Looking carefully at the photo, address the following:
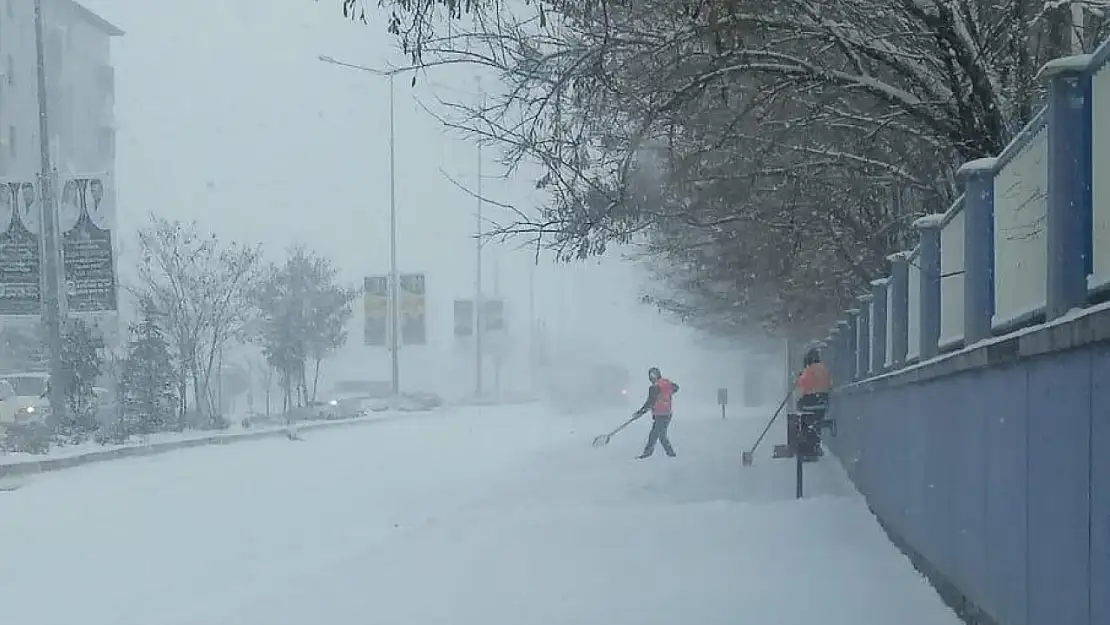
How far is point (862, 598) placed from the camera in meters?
8.54

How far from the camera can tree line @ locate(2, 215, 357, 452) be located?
96.4ft

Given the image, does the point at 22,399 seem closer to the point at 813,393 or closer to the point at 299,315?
the point at 299,315

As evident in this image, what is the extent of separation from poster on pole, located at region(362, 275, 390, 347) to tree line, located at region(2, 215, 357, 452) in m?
3.10

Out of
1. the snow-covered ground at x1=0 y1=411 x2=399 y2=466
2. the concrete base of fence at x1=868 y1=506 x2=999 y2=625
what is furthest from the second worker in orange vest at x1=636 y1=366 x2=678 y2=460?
the concrete base of fence at x1=868 y1=506 x2=999 y2=625

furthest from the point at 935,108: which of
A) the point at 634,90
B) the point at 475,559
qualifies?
the point at 475,559

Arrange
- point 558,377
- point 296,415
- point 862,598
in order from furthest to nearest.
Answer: point 558,377 < point 296,415 < point 862,598

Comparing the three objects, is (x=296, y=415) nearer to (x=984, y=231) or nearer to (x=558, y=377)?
(x=558, y=377)

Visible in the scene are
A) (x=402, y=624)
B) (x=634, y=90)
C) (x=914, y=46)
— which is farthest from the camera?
(x=914, y=46)

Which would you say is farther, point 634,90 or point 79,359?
point 79,359

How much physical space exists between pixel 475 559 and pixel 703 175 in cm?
367

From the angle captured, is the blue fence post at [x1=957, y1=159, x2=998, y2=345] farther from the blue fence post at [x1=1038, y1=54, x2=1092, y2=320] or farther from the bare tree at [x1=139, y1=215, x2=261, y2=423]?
the bare tree at [x1=139, y1=215, x2=261, y2=423]

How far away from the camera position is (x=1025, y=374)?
558 cm

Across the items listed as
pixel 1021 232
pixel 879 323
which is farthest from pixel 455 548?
pixel 1021 232

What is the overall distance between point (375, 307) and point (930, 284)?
3748 centimetres
